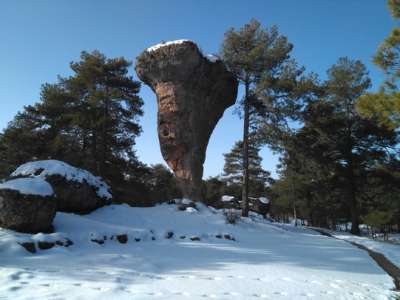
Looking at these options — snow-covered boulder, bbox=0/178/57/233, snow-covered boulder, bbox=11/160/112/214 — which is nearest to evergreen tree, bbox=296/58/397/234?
snow-covered boulder, bbox=11/160/112/214

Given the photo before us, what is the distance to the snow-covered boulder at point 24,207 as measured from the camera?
7.91 metres

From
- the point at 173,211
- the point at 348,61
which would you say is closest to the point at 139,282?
the point at 173,211

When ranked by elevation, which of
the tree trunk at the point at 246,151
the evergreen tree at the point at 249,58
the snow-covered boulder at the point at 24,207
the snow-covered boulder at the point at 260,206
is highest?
the evergreen tree at the point at 249,58

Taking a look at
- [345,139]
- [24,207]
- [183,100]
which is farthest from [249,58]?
[24,207]

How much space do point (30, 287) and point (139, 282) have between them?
1.67 metres

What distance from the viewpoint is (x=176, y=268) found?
6457mm

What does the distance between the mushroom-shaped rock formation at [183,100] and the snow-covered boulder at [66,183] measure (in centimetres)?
628

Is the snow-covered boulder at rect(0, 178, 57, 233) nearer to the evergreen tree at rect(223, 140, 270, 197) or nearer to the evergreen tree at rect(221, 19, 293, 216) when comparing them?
the evergreen tree at rect(221, 19, 293, 216)

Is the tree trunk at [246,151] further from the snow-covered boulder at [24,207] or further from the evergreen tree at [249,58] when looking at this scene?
the snow-covered boulder at [24,207]

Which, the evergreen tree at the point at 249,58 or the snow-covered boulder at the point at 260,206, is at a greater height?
the evergreen tree at the point at 249,58

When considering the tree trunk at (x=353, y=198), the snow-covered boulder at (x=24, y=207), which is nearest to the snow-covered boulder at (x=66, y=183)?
the snow-covered boulder at (x=24, y=207)

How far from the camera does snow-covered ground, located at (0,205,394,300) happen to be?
15.6 ft

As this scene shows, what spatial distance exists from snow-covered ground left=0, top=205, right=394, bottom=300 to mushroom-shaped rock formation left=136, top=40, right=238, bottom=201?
6.41m

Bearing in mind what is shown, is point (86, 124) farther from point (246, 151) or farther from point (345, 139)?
point (345, 139)
